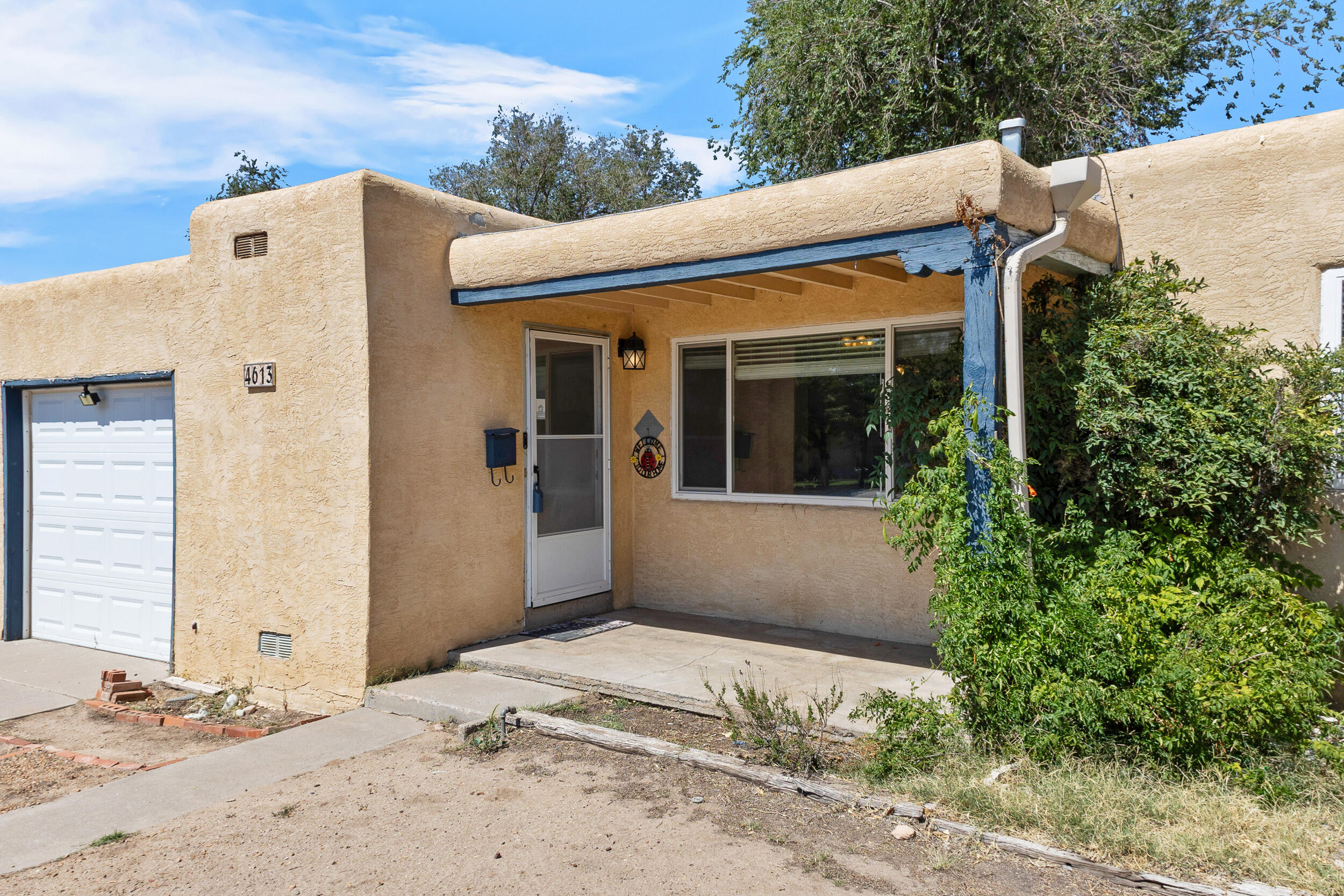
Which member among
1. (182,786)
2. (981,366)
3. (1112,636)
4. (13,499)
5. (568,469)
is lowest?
(182,786)

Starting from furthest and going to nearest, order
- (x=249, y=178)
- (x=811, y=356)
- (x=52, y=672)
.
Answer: (x=249, y=178)
(x=52, y=672)
(x=811, y=356)

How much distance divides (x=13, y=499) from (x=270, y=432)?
4092 millimetres

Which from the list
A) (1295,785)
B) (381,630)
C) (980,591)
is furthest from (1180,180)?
(381,630)

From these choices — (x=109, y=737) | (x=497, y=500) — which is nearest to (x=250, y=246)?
(x=497, y=500)

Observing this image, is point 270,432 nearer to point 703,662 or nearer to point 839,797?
point 703,662

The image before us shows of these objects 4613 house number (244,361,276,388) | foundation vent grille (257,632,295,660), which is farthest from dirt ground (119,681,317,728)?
4613 house number (244,361,276,388)

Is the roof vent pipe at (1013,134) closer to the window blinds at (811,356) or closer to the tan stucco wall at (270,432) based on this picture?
the window blinds at (811,356)

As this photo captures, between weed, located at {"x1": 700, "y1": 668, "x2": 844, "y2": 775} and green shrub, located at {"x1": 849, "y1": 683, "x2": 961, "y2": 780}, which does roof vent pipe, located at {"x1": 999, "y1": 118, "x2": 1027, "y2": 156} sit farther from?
weed, located at {"x1": 700, "y1": 668, "x2": 844, "y2": 775}

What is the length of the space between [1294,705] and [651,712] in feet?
10.6

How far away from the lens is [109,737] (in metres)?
5.86

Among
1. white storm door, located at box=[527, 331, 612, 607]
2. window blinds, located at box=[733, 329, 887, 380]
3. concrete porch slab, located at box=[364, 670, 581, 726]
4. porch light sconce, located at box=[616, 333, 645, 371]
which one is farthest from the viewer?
porch light sconce, located at box=[616, 333, 645, 371]

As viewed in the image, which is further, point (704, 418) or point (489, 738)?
point (704, 418)

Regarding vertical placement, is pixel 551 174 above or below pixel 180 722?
above

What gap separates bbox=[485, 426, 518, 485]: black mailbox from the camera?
671 centimetres
